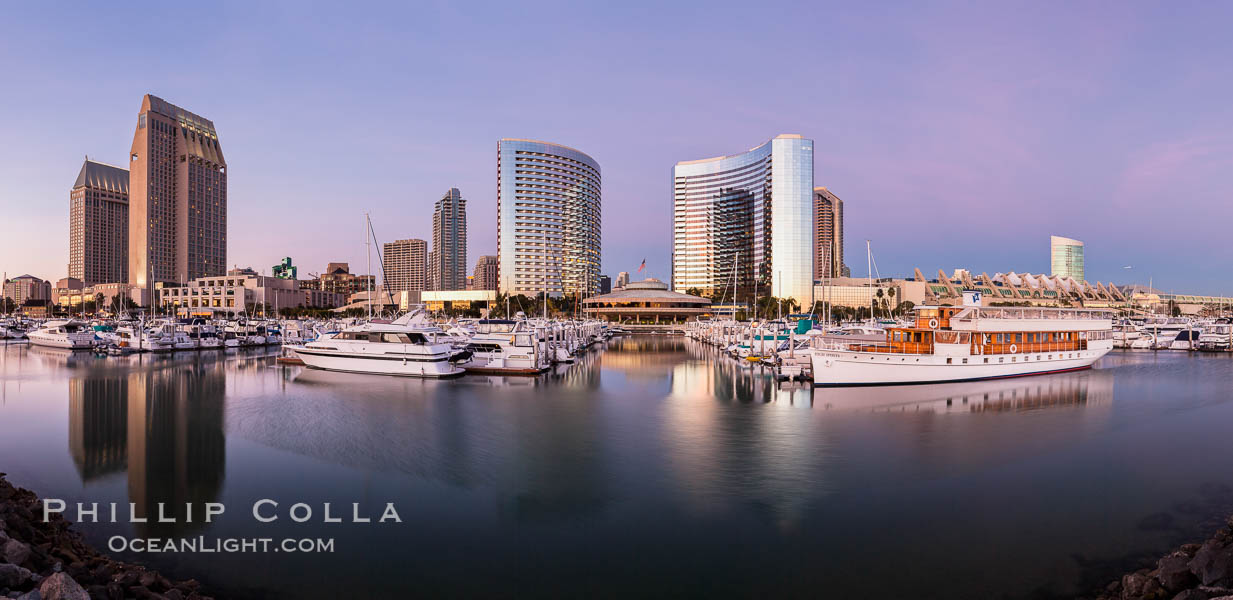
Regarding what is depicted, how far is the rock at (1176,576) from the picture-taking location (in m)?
7.64

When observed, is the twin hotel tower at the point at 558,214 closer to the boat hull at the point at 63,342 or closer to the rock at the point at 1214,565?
the boat hull at the point at 63,342

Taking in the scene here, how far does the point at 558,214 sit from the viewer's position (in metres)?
152

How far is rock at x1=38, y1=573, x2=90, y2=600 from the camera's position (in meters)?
6.05

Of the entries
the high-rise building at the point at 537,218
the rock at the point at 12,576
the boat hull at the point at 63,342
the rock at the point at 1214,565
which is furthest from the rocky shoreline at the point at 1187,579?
the high-rise building at the point at 537,218

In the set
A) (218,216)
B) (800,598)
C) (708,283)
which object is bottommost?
(800,598)

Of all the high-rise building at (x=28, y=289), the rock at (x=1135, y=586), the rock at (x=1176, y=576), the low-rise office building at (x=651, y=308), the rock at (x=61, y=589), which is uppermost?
the high-rise building at (x=28, y=289)

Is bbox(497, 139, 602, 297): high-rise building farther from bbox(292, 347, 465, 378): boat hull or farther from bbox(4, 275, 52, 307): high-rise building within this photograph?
bbox(4, 275, 52, 307): high-rise building

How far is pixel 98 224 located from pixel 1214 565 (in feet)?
768

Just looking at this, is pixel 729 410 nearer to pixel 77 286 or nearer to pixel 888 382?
pixel 888 382

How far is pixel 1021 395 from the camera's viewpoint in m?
27.6

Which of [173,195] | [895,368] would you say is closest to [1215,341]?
[895,368]

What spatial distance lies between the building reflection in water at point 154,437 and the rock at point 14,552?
3507 millimetres

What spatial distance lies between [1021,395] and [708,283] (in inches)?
5141

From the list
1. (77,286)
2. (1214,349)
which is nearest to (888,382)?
(1214,349)
